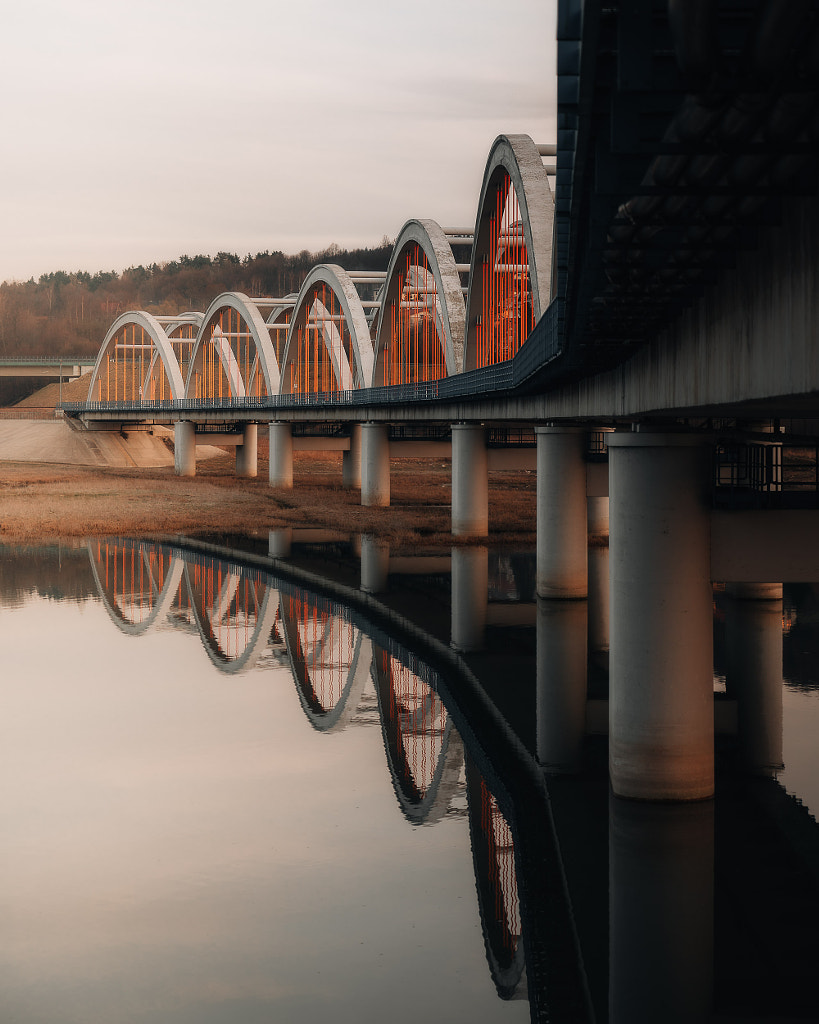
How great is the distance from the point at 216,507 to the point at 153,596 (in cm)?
3077

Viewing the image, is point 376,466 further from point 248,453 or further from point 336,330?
point 248,453

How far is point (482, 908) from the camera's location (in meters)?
14.1

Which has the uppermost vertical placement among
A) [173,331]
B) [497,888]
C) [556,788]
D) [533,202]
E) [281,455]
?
[173,331]

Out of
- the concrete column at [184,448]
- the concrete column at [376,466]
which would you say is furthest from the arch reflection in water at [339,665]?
the concrete column at [184,448]

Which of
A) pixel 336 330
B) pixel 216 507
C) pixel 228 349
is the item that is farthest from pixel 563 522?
pixel 228 349

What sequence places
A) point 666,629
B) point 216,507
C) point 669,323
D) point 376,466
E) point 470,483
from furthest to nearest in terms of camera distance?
point 376,466 → point 216,507 → point 470,483 → point 666,629 → point 669,323

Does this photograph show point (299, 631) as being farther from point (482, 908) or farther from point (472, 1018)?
point (472, 1018)

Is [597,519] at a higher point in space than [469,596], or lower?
higher

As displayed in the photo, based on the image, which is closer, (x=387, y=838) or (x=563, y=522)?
(x=387, y=838)

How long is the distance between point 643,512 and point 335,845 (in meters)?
6.14

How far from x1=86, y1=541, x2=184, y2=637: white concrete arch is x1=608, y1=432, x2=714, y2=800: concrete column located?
18.4m

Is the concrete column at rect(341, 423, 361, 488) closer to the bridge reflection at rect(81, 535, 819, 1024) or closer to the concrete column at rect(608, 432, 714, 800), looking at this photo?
the bridge reflection at rect(81, 535, 819, 1024)

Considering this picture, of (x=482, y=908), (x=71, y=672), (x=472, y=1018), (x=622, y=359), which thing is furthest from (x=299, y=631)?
(x=472, y=1018)

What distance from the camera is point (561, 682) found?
25766mm
